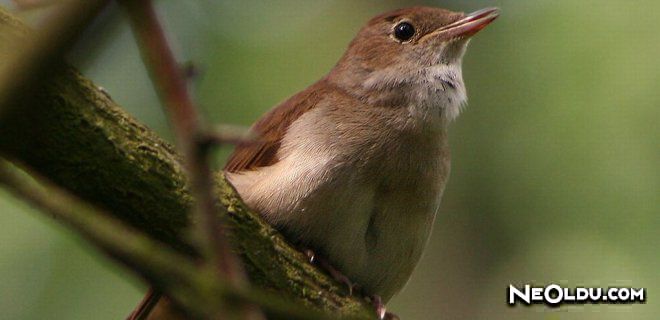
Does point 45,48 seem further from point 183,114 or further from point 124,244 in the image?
point 124,244

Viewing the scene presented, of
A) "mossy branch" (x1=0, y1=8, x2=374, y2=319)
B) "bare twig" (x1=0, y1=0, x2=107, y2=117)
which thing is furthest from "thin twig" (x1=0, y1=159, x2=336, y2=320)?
"mossy branch" (x1=0, y1=8, x2=374, y2=319)

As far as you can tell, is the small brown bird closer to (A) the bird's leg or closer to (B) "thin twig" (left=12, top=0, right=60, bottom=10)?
(A) the bird's leg

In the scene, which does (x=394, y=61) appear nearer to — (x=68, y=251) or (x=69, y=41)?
(x=68, y=251)

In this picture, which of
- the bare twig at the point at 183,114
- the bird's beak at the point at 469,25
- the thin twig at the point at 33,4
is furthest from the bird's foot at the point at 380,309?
the bare twig at the point at 183,114

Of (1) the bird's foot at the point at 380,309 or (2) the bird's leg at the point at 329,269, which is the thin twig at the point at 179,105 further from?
(1) the bird's foot at the point at 380,309

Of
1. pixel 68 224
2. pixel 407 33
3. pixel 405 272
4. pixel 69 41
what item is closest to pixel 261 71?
pixel 407 33
